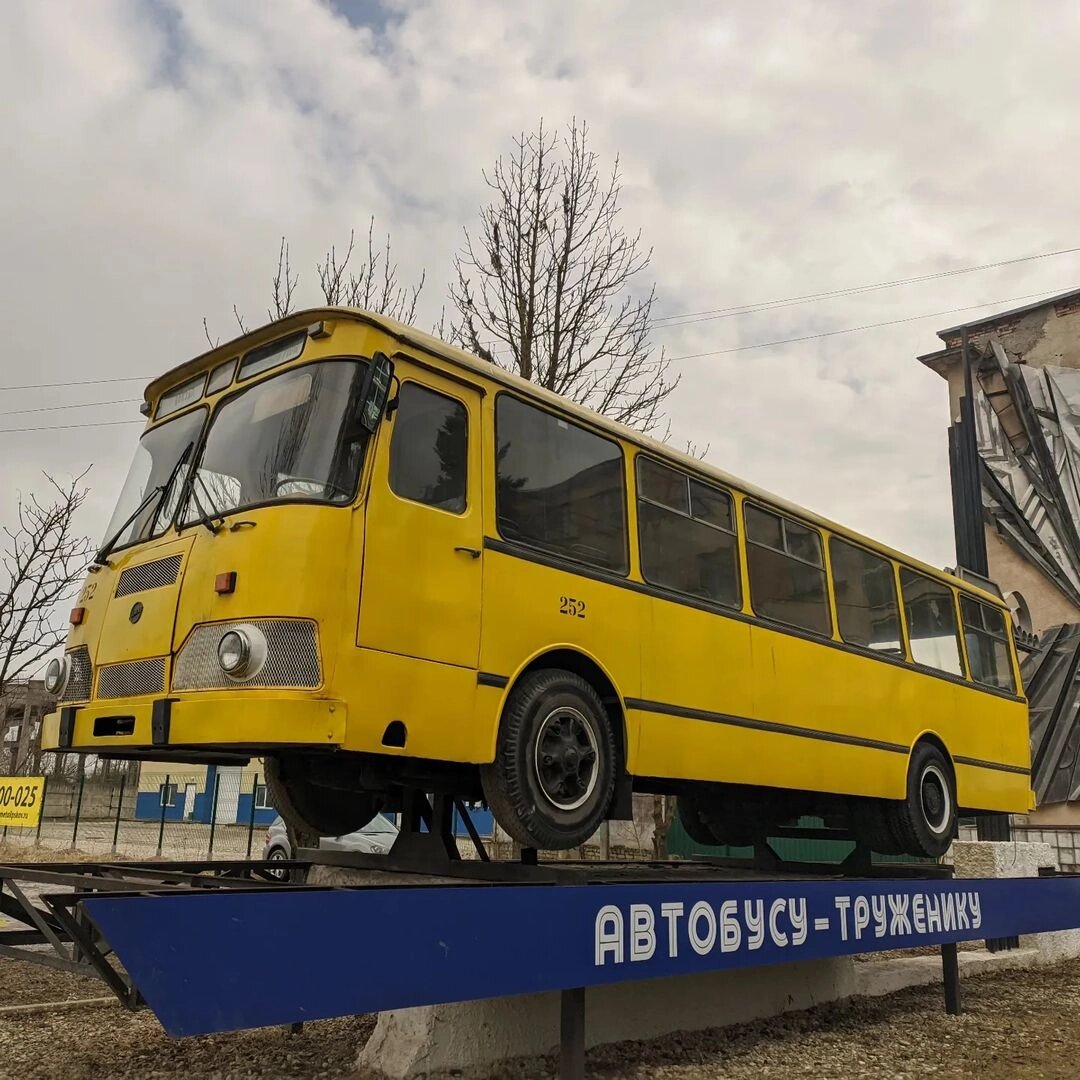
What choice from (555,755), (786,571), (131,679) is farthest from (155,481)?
(786,571)

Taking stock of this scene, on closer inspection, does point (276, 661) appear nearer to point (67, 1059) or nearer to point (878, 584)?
point (67, 1059)

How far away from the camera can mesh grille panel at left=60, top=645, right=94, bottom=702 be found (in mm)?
5102

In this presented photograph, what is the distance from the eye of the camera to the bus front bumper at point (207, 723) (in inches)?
163

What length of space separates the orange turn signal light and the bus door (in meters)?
0.57

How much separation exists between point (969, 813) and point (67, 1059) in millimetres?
7243

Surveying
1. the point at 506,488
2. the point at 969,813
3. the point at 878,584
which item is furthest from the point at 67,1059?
the point at 969,813

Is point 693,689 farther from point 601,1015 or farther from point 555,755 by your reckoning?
point 601,1015

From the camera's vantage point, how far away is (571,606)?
5379 mm

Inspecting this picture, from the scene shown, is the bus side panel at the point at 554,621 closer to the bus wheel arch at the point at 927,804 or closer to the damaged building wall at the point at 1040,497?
the bus wheel arch at the point at 927,804

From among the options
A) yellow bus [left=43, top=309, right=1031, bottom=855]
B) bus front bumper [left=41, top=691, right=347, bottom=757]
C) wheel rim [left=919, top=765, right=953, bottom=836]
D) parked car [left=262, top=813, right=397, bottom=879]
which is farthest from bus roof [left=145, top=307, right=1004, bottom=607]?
parked car [left=262, top=813, right=397, bottom=879]

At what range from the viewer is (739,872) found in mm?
7379

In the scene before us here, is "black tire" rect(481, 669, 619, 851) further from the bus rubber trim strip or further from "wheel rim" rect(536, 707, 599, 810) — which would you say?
the bus rubber trim strip

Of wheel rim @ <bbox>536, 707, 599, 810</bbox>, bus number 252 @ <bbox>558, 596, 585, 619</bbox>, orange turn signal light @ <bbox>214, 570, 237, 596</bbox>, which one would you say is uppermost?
bus number 252 @ <bbox>558, 596, 585, 619</bbox>

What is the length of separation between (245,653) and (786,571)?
424cm
